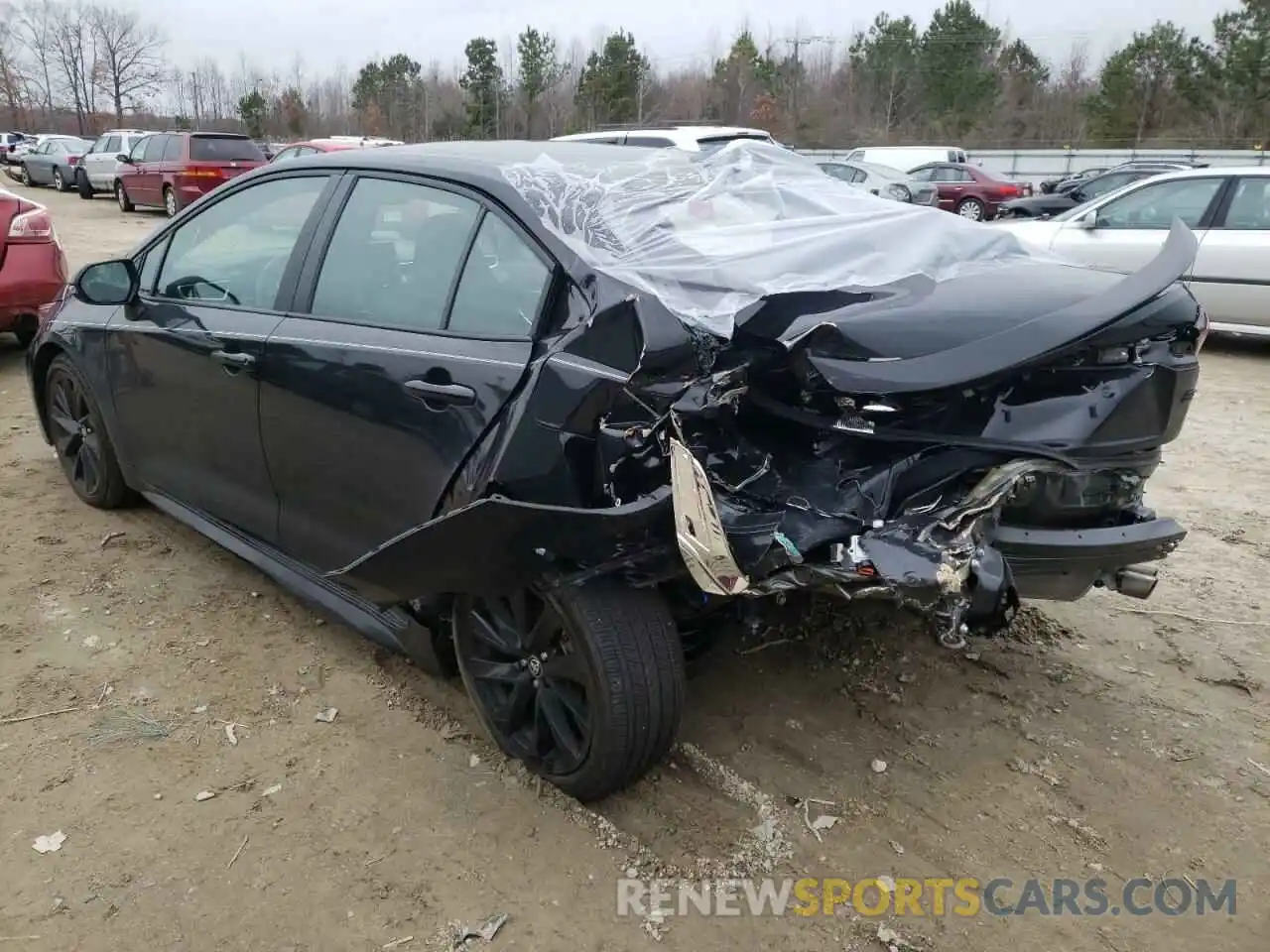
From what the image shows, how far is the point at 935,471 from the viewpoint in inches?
91.8

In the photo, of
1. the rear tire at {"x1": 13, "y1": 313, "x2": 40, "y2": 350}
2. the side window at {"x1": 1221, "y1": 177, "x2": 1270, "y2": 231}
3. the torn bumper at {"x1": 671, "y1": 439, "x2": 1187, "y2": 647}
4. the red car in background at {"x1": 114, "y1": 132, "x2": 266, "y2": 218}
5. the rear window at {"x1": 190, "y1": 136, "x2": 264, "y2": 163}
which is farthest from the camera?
the rear window at {"x1": 190, "y1": 136, "x2": 264, "y2": 163}

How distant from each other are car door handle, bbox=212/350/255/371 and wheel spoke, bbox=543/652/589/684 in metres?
1.46

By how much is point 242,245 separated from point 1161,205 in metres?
8.26

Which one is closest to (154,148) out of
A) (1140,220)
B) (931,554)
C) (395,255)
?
(1140,220)

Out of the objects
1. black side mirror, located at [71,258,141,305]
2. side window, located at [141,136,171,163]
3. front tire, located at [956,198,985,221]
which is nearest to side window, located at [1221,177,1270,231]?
black side mirror, located at [71,258,141,305]

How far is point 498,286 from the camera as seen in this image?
2.61 m

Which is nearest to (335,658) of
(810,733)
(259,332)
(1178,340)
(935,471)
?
(259,332)

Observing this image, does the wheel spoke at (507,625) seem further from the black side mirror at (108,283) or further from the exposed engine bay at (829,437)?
the black side mirror at (108,283)

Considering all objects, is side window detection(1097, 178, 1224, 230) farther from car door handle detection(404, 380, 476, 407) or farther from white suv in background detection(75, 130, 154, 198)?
white suv in background detection(75, 130, 154, 198)

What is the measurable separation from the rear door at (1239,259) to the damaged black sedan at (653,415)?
6.05 metres

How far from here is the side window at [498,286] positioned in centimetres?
252

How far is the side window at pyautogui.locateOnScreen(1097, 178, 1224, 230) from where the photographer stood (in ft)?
27.7

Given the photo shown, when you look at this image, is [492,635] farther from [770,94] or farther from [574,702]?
[770,94]

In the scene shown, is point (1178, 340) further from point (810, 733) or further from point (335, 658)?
point (335, 658)
